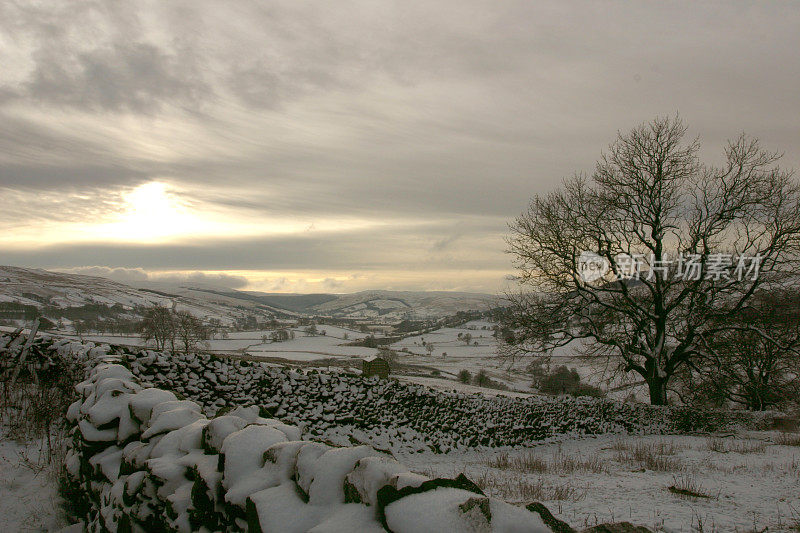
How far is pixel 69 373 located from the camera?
9.05 m

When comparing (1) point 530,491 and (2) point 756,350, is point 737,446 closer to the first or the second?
(1) point 530,491

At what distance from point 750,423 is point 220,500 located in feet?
65.0

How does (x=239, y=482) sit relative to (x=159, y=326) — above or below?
above

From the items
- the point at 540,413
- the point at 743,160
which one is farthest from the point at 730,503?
the point at 743,160

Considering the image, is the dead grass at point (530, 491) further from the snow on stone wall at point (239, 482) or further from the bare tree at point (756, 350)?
the bare tree at point (756, 350)

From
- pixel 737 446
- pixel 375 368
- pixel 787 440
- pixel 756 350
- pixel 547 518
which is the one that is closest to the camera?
pixel 547 518

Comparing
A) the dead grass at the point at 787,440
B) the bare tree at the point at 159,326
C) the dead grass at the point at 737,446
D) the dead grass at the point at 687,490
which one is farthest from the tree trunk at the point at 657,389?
the bare tree at the point at 159,326

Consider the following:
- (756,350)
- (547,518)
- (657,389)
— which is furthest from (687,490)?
(756,350)

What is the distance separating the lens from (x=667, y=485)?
6430 millimetres

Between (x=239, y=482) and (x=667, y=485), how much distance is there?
6.53 metres

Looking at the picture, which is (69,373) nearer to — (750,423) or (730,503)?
(730,503)

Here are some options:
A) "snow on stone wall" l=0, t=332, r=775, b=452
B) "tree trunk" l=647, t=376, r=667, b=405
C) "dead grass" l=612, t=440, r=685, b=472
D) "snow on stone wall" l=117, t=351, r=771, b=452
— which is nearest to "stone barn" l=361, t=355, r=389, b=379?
"snow on stone wall" l=0, t=332, r=775, b=452

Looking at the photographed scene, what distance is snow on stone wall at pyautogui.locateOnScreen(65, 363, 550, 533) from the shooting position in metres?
1.84

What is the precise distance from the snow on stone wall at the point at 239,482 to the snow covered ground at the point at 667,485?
2.89m
